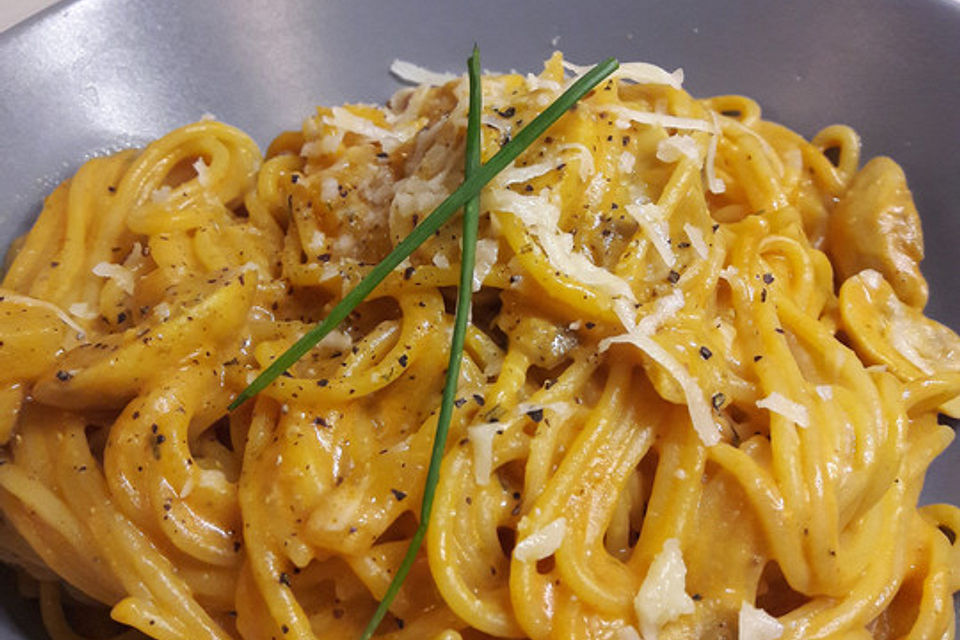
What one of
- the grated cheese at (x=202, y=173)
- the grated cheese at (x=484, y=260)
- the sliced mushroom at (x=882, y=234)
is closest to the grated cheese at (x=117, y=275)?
the grated cheese at (x=202, y=173)

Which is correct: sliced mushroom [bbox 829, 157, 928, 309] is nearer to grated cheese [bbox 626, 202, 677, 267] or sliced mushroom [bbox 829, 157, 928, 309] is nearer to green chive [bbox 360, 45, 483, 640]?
grated cheese [bbox 626, 202, 677, 267]

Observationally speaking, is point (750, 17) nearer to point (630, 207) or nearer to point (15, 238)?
point (630, 207)

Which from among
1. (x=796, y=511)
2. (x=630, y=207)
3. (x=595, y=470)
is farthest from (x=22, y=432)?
(x=796, y=511)

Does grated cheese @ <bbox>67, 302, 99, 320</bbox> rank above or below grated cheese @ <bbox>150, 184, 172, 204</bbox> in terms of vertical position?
below

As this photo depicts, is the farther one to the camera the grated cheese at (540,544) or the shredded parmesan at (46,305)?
the shredded parmesan at (46,305)

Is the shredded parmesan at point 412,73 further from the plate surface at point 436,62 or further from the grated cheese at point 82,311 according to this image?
the grated cheese at point 82,311

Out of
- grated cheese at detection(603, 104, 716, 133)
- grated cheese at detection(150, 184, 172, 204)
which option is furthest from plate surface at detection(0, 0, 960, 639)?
grated cheese at detection(603, 104, 716, 133)

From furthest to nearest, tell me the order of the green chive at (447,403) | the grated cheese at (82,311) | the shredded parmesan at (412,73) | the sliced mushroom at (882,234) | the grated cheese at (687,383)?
the shredded parmesan at (412,73)
the sliced mushroom at (882,234)
the grated cheese at (82,311)
the grated cheese at (687,383)
the green chive at (447,403)
